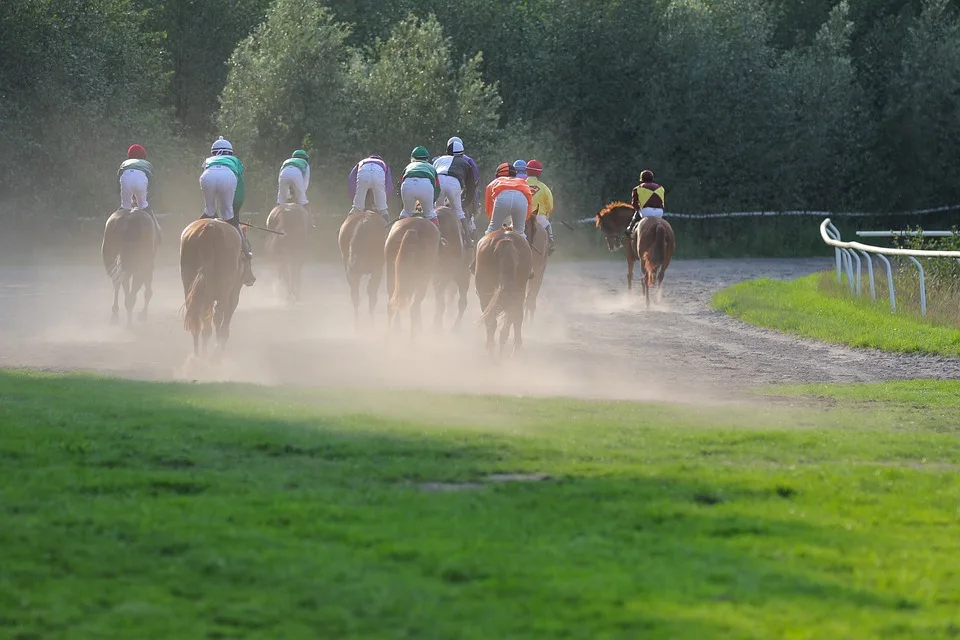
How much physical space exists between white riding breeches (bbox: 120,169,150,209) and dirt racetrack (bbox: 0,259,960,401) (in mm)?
1753

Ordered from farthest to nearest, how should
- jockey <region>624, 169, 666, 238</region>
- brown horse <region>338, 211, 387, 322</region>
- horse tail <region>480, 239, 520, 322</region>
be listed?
jockey <region>624, 169, 666, 238</region>, brown horse <region>338, 211, 387, 322</region>, horse tail <region>480, 239, 520, 322</region>

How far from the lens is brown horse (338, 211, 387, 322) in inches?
901

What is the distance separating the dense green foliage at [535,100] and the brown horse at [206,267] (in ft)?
80.1

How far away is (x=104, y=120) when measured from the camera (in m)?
40.2

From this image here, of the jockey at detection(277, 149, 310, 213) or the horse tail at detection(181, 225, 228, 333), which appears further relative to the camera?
the jockey at detection(277, 149, 310, 213)

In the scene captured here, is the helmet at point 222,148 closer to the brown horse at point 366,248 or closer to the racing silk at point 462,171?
the racing silk at point 462,171

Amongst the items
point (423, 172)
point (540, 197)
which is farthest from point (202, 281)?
point (540, 197)

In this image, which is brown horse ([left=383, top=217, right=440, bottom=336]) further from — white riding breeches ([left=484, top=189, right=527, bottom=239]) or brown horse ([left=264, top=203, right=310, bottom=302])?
brown horse ([left=264, top=203, right=310, bottom=302])

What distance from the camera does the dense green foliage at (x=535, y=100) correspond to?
40156mm

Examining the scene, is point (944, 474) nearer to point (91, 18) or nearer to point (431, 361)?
point (431, 361)

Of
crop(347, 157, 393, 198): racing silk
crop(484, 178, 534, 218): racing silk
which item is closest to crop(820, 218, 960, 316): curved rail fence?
crop(484, 178, 534, 218): racing silk

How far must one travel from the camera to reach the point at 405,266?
63.9 feet

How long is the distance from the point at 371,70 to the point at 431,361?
2710 centimetres

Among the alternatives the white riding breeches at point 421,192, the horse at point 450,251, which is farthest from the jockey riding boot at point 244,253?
the horse at point 450,251
